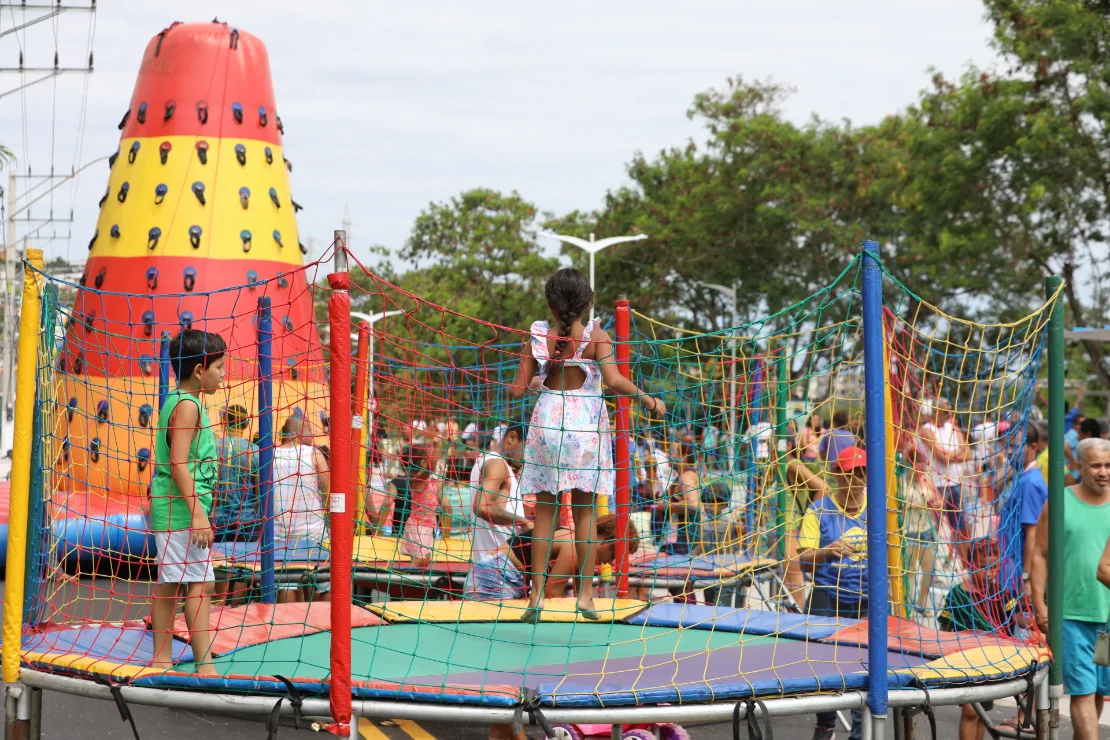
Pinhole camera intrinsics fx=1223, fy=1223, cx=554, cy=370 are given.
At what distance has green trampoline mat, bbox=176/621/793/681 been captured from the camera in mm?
5508

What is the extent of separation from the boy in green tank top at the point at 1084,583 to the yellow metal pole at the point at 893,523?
702mm

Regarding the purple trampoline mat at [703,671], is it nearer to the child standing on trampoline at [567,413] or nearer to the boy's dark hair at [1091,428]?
the child standing on trampoline at [567,413]

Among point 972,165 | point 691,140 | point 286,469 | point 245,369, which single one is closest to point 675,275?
point 691,140

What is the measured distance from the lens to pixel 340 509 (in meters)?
4.54

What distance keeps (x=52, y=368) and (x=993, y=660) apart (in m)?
4.64

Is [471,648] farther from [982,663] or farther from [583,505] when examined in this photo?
[982,663]

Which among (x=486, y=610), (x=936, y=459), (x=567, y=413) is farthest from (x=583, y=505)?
(x=936, y=459)

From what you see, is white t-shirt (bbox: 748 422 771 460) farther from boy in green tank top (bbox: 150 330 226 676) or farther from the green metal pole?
boy in green tank top (bbox: 150 330 226 676)

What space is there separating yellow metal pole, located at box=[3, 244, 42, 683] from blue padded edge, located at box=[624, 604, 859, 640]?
3209 millimetres

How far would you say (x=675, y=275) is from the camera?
34906 mm

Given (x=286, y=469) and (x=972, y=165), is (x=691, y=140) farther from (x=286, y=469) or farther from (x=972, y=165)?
(x=286, y=469)

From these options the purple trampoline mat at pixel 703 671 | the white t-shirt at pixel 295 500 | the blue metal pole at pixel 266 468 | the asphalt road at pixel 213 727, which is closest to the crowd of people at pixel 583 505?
the purple trampoline mat at pixel 703 671

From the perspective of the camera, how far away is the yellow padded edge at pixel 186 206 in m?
14.3

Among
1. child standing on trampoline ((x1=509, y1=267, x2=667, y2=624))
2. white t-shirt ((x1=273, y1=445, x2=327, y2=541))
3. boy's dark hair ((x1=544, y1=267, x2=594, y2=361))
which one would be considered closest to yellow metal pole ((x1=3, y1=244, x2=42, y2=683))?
child standing on trampoline ((x1=509, y1=267, x2=667, y2=624))
